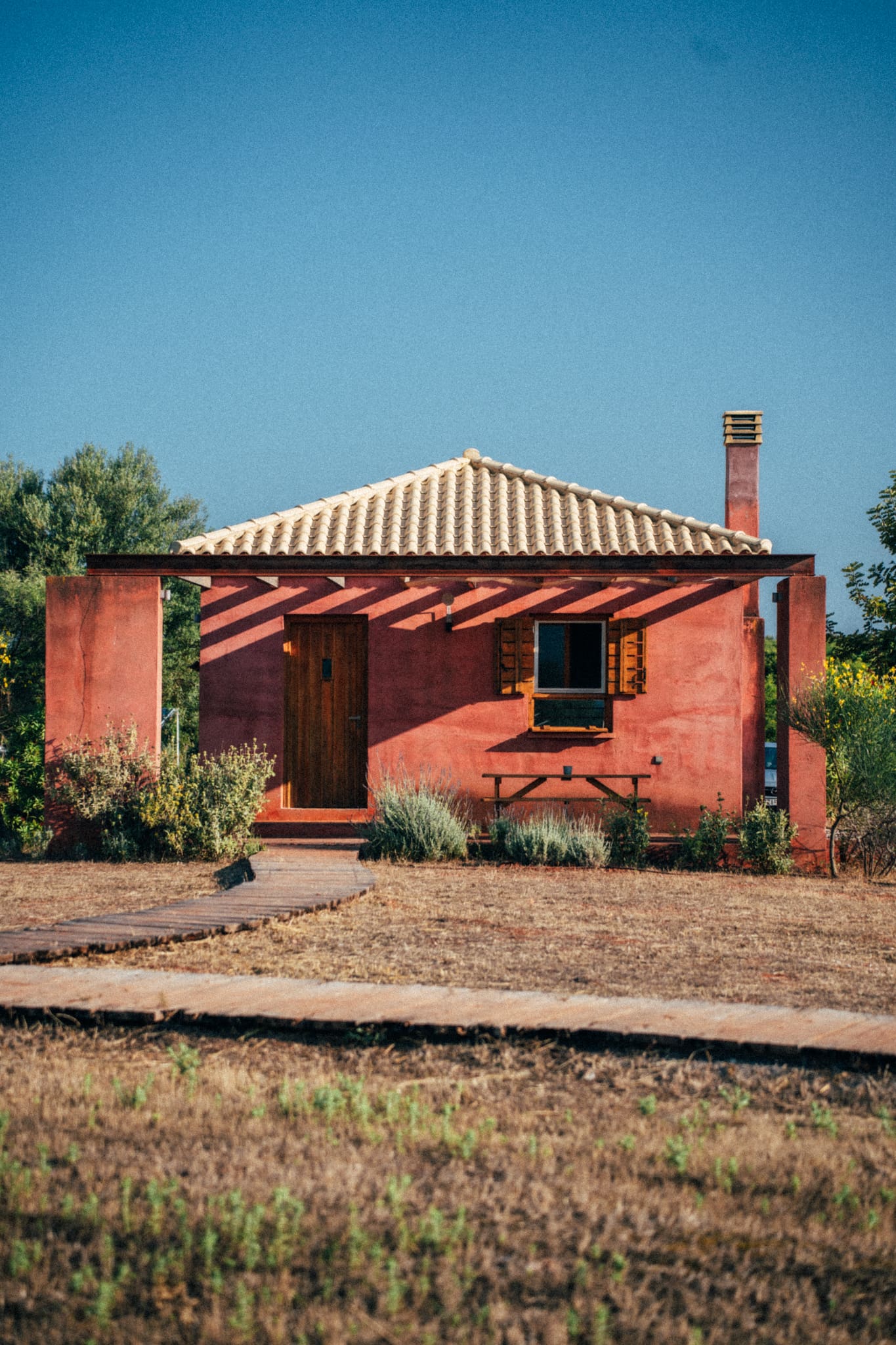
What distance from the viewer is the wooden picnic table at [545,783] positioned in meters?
11.5

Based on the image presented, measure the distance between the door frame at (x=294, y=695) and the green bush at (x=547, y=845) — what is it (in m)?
2.29

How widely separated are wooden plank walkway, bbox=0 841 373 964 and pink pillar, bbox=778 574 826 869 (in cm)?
452

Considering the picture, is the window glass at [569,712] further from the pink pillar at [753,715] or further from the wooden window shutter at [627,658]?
the pink pillar at [753,715]

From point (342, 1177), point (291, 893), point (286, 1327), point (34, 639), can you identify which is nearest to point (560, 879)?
point (291, 893)

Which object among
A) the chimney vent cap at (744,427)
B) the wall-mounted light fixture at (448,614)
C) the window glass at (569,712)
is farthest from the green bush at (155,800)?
the chimney vent cap at (744,427)

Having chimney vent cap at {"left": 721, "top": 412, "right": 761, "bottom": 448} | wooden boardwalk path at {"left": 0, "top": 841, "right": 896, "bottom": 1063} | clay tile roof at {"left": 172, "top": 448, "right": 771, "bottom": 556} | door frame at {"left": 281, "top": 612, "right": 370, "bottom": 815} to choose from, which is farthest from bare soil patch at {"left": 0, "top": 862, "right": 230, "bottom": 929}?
chimney vent cap at {"left": 721, "top": 412, "right": 761, "bottom": 448}

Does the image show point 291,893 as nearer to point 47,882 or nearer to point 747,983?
point 47,882

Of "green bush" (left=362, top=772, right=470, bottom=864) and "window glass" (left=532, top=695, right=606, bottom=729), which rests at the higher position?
"window glass" (left=532, top=695, right=606, bottom=729)

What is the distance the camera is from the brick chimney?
13.8 metres

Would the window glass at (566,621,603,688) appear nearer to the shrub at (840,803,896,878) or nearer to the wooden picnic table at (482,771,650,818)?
the wooden picnic table at (482,771,650,818)

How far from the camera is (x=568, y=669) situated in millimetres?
12289

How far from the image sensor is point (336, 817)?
11977 millimetres

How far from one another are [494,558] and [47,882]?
4784 mm

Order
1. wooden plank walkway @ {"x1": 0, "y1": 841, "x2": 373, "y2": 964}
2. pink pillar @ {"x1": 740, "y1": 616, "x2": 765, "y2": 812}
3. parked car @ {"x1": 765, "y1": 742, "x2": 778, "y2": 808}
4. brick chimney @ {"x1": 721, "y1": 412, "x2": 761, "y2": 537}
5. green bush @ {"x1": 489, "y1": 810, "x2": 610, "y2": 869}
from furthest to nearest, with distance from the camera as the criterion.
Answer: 1. parked car @ {"x1": 765, "y1": 742, "x2": 778, "y2": 808}
2. brick chimney @ {"x1": 721, "y1": 412, "x2": 761, "y2": 537}
3. pink pillar @ {"x1": 740, "y1": 616, "x2": 765, "y2": 812}
4. green bush @ {"x1": 489, "y1": 810, "x2": 610, "y2": 869}
5. wooden plank walkway @ {"x1": 0, "y1": 841, "x2": 373, "y2": 964}
